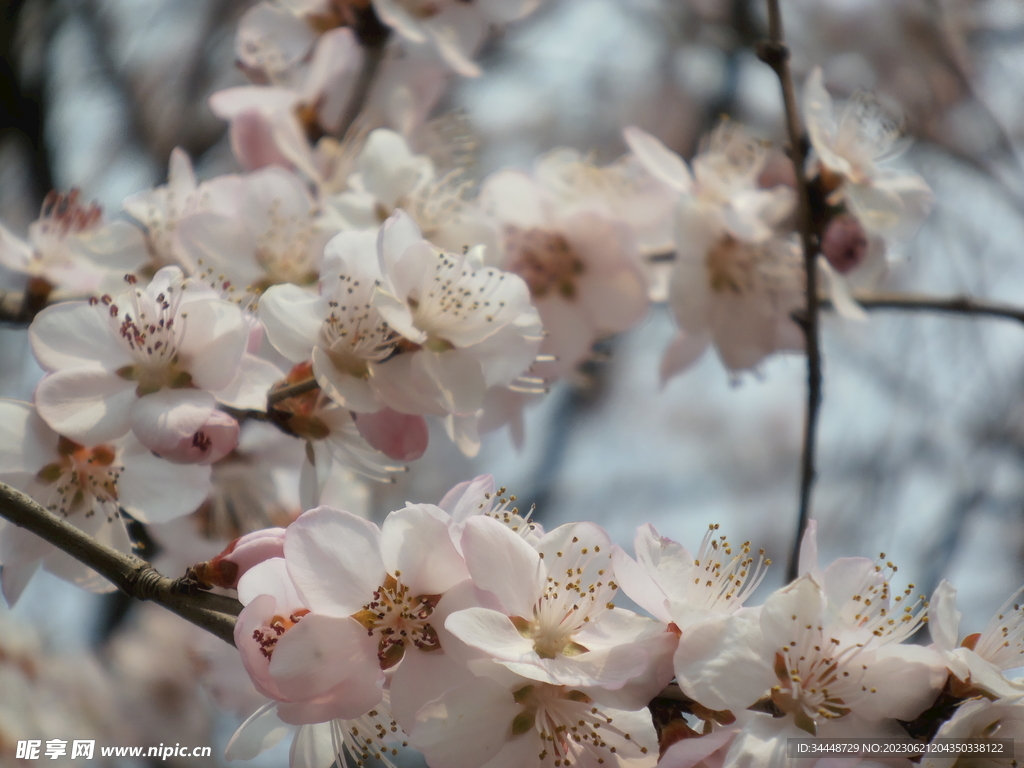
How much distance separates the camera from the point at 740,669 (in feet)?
2.37

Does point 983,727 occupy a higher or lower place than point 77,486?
higher

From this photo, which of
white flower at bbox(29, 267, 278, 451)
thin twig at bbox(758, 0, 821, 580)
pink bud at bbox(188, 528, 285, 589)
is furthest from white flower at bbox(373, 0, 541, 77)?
pink bud at bbox(188, 528, 285, 589)

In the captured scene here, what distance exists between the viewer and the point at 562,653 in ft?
2.56

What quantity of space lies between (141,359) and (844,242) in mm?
1151

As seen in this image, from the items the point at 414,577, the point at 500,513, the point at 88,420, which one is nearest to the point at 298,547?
the point at 414,577

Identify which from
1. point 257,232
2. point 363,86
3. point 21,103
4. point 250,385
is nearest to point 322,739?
point 250,385

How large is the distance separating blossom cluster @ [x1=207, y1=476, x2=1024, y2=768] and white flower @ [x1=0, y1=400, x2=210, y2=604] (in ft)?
0.88

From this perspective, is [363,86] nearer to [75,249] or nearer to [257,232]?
[257,232]

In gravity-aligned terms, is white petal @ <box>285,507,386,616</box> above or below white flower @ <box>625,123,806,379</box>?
above

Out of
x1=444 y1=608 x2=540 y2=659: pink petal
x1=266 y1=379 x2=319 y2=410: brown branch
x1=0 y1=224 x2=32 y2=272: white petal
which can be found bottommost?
x1=0 y1=224 x2=32 y2=272: white petal

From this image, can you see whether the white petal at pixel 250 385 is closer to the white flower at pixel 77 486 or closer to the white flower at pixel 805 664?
the white flower at pixel 77 486

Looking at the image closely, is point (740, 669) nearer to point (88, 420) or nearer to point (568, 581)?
point (568, 581)

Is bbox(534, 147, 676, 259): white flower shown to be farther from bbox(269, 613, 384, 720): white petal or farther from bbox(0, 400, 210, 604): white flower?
bbox(269, 613, 384, 720): white petal

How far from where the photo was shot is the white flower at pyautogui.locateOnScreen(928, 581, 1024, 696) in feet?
2.41
